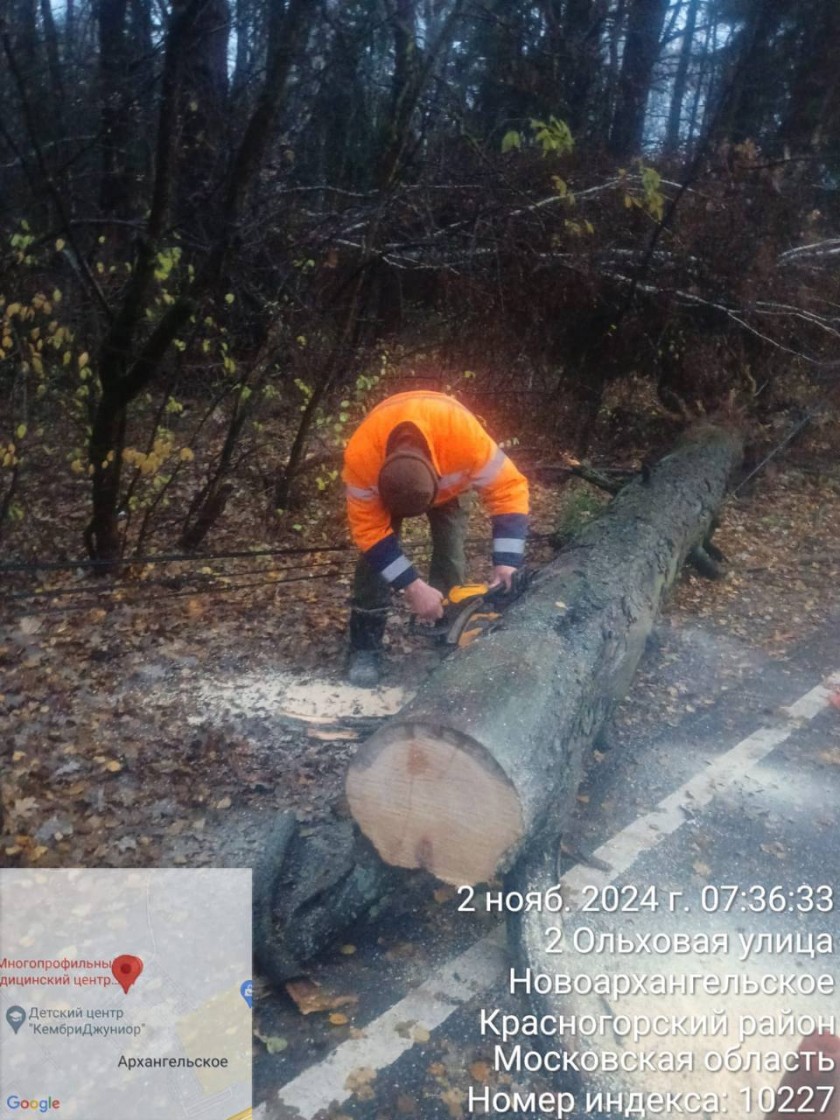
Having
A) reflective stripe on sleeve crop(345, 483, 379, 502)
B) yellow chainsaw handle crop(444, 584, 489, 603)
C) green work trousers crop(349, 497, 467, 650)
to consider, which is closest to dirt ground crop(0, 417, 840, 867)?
green work trousers crop(349, 497, 467, 650)

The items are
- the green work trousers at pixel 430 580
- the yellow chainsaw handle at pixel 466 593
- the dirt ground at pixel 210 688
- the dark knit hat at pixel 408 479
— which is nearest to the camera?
the dirt ground at pixel 210 688

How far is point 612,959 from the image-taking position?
2.14 meters

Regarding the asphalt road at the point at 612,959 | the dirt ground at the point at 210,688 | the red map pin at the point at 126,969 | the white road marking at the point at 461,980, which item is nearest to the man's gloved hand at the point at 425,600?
the dirt ground at the point at 210,688

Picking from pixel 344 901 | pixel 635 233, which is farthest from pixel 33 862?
pixel 635 233

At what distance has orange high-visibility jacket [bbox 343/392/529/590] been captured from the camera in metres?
2.90

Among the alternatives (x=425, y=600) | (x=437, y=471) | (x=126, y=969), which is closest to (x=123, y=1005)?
(x=126, y=969)

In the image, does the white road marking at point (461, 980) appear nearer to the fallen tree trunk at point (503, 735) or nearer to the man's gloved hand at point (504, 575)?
the fallen tree trunk at point (503, 735)

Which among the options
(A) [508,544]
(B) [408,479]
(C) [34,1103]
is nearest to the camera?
(C) [34,1103]

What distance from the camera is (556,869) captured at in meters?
2.30

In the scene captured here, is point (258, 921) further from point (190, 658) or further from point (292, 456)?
point (292, 456)

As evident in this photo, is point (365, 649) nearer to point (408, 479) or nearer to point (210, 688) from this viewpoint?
point (210, 688)

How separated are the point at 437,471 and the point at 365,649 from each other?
997mm

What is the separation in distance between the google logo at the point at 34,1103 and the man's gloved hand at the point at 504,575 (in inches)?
75.0

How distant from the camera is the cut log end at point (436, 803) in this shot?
2.08 metres
